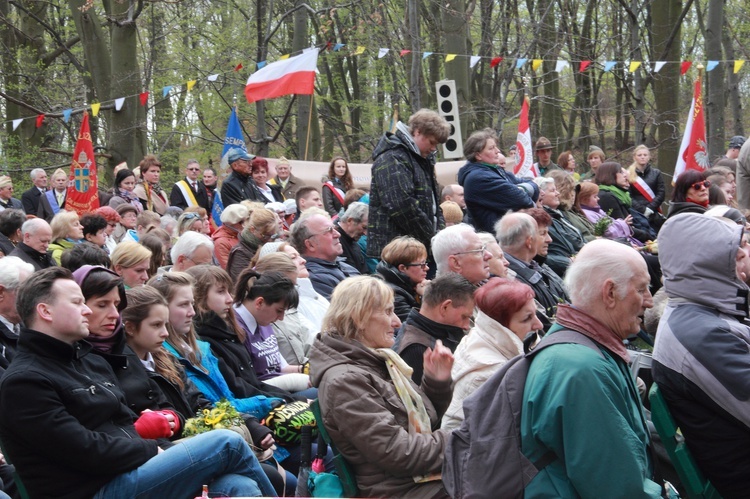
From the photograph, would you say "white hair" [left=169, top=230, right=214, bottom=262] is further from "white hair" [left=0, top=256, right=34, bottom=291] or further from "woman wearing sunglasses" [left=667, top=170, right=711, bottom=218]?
"woman wearing sunglasses" [left=667, top=170, right=711, bottom=218]

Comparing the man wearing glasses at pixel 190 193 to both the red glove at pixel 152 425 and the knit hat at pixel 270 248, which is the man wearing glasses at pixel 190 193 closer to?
the knit hat at pixel 270 248

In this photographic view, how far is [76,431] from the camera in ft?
12.1

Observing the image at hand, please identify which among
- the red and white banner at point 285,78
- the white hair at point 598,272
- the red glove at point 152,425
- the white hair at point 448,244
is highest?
the red and white banner at point 285,78

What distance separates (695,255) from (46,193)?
478 inches

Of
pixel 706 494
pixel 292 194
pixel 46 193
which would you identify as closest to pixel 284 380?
pixel 706 494

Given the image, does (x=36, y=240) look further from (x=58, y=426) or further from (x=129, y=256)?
(x=58, y=426)

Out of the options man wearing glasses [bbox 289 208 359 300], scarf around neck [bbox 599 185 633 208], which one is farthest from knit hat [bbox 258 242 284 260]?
scarf around neck [bbox 599 185 633 208]

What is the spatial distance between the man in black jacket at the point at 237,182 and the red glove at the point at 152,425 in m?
6.89

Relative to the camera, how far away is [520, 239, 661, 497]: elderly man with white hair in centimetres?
283

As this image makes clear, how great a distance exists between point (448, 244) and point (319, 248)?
71.4 inches

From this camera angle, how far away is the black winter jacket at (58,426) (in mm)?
3646

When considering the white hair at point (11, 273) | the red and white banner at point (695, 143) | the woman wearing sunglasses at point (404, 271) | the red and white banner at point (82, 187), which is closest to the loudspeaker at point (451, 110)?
the red and white banner at point (695, 143)

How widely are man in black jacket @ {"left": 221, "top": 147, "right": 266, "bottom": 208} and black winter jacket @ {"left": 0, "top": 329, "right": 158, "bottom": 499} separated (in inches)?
284

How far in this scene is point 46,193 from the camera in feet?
46.3
